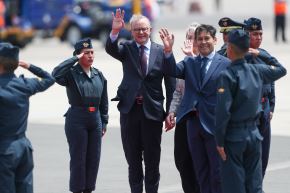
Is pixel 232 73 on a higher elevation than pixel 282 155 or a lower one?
higher

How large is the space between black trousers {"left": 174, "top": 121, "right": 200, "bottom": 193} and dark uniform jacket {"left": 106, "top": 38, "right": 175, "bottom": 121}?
0.45 meters

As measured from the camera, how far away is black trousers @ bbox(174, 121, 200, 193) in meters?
10.9

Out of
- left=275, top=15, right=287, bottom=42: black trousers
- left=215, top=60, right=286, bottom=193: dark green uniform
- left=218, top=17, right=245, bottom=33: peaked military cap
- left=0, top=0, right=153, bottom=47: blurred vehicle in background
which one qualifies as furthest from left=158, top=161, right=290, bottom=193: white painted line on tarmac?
left=275, top=15, right=287, bottom=42: black trousers

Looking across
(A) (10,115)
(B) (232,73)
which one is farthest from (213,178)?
(A) (10,115)

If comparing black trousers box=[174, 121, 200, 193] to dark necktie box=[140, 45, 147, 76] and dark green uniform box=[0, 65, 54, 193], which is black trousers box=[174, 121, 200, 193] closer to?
dark necktie box=[140, 45, 147, 76]

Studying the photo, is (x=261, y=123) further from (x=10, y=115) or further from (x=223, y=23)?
(x=10, y=115)

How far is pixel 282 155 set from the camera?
48.4 feet

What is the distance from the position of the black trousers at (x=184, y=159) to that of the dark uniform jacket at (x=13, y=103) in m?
2.03

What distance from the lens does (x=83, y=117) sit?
1138 centimetres

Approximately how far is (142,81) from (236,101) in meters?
1.99

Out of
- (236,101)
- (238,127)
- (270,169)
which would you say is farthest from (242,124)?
(270,169)

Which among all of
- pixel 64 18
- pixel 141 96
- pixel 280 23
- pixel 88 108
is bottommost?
pixel 280 23

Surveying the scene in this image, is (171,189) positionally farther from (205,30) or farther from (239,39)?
(239,39)

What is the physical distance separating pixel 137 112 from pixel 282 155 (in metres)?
4.05
